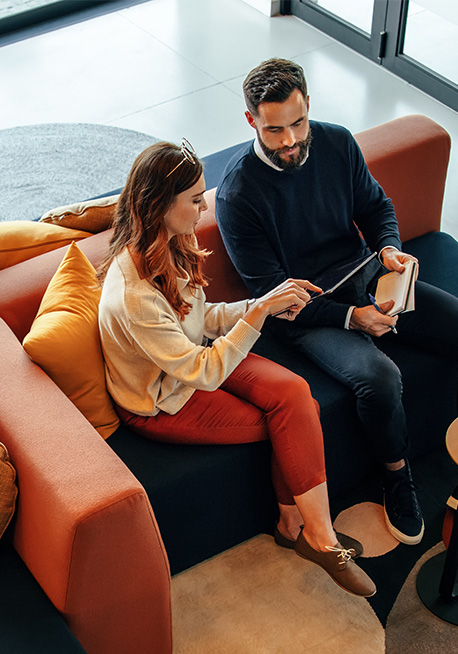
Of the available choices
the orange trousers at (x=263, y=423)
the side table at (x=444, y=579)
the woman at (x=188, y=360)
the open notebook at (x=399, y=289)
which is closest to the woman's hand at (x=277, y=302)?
the woman at (x=188, y=360)

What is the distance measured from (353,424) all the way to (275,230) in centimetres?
61

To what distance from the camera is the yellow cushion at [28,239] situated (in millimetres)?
2377

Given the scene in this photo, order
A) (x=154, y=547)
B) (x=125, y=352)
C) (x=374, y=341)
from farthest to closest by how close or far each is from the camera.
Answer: (x=374, y=341), (x=125, y=352), (x=154, y=547)

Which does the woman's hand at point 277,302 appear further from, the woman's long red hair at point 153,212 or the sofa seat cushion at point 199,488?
the sofa seat cushion at point 199,488

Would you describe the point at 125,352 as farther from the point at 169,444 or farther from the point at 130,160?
the point at 130,160

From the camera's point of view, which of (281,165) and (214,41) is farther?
(214,41)

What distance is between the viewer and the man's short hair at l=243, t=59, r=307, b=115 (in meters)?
2.26

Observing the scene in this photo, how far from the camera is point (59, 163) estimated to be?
3969mm

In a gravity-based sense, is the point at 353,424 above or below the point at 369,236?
below

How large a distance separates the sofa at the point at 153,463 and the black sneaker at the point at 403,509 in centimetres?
12

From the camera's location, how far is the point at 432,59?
14.2 feet

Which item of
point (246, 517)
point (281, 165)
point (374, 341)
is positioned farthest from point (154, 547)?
point (281, 165)

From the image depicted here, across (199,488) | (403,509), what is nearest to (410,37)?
(403,509)

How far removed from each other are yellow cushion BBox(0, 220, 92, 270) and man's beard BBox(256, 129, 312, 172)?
2.03 ft
